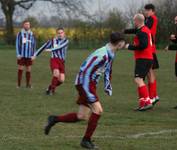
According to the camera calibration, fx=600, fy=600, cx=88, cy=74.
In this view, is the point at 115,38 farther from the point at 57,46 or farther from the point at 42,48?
the point at 57,46

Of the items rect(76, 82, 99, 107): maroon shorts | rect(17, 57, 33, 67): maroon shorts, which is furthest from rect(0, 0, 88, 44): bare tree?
rect(76, 82, 99, 107): maroon shorts

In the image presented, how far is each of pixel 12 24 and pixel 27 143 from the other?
52.5m

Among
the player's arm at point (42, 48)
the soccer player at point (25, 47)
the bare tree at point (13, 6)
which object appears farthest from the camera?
the bare tree at point (13, 6)

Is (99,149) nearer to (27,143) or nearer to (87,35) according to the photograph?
(27,143)

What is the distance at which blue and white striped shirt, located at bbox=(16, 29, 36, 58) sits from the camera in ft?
55.7

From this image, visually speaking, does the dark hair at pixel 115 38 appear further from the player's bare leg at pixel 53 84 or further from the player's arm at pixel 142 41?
the player's bare leg at pixel 53 84

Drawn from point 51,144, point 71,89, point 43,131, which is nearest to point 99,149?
point 51,144

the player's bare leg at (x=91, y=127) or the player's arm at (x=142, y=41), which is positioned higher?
the player's arm at (x=142, y=41)

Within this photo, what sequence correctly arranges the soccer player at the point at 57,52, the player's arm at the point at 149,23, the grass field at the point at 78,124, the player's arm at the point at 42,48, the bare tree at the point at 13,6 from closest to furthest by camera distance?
the grass field at the point at 78,124 → the player's arm at the point at 149,23 → the player's arm at the point at 42,48 → the soccer player at the point at 57,52 → the bare tree at the point at 13,6

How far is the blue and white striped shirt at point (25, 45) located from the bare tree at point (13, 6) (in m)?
39.9

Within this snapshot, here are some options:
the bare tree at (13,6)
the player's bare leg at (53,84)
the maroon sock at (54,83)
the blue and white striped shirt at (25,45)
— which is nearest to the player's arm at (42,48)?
the player's bare leg at (53,84)

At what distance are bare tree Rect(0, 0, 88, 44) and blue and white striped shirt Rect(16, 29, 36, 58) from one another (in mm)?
39919

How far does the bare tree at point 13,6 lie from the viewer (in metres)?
58.5

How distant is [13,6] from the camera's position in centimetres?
6050
